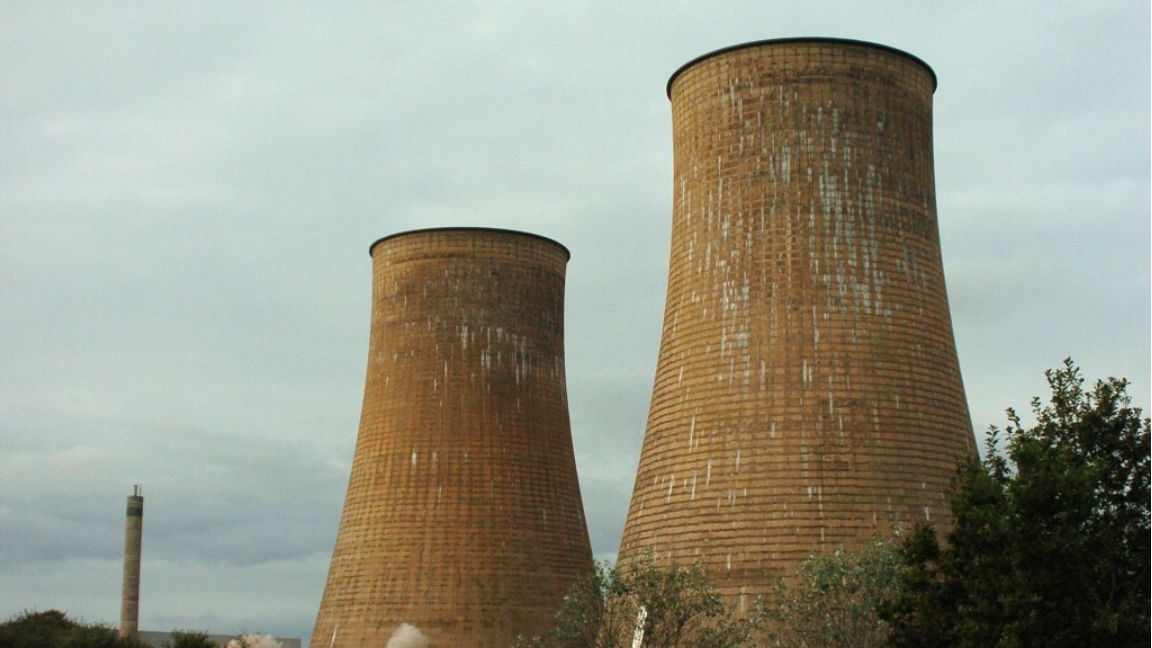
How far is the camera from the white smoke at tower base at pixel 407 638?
30.5 m

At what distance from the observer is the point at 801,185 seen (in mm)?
24062

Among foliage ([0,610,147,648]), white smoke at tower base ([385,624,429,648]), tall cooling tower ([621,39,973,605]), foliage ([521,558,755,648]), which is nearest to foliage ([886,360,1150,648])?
foliage ([521,558,755,648])

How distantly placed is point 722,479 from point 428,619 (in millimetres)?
10258

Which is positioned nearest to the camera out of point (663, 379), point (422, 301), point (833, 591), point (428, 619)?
point (833, 591)

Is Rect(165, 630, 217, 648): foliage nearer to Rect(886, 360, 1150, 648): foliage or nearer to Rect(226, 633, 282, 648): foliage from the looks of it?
Rect(226, 633, 282, 648): foliage

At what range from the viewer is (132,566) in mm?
39688

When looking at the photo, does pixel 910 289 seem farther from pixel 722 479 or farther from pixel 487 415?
pixel 487 415

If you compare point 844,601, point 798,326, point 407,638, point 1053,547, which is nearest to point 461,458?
point 407,638

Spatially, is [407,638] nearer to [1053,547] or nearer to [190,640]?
[190,640]

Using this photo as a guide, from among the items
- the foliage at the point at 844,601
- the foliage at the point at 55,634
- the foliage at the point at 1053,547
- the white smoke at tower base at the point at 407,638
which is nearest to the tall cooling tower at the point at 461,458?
the white smoke at tower base at the point at 407,638

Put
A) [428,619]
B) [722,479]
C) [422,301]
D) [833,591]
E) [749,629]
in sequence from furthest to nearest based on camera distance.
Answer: [422,301], [428,619], [722,479], [749,629], [833,591]

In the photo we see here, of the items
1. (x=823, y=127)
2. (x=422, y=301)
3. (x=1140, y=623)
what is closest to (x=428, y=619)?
(x=422, y=301)

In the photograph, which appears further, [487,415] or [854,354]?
[487,415]

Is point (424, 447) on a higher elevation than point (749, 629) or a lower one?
higher
